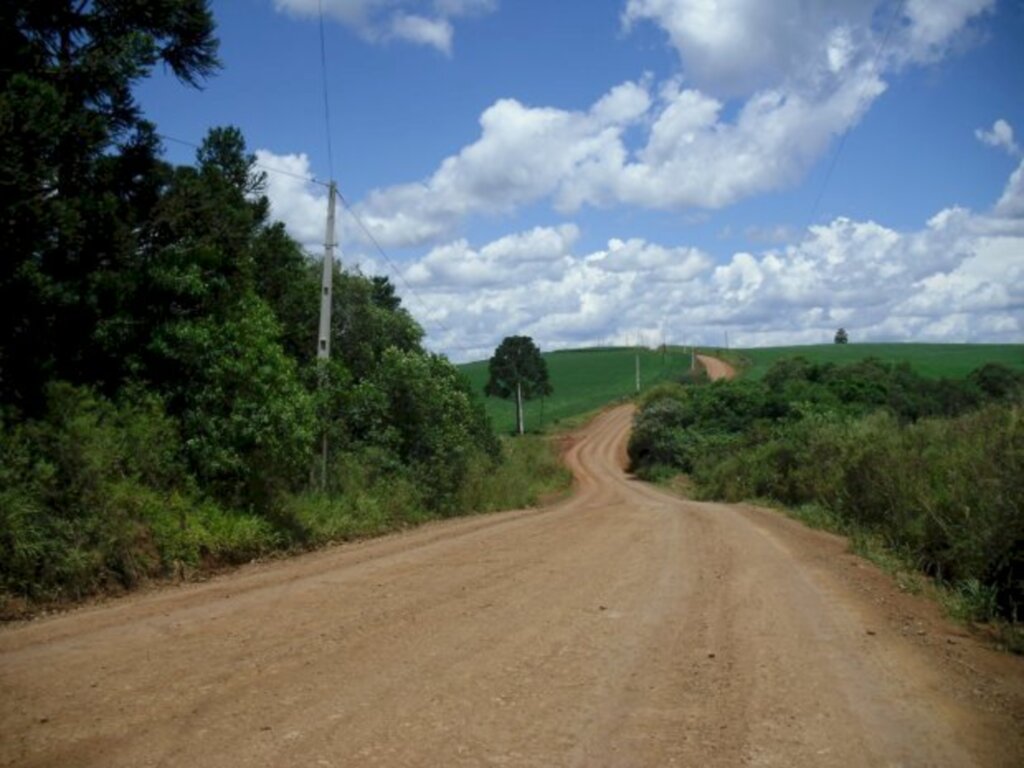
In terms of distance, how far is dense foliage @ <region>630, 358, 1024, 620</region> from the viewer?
1002cm

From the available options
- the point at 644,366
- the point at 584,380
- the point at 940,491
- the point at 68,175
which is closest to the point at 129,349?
the point at 68,175

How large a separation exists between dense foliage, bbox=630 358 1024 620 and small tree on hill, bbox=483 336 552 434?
2344cm

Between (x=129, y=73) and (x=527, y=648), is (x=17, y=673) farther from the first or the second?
(x=129, y=73)

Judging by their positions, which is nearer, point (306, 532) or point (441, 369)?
point (306, 532)

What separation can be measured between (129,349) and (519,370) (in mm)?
68239

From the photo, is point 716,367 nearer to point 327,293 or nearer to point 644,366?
point 644,366

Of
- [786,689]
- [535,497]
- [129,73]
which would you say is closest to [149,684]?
[786,689]

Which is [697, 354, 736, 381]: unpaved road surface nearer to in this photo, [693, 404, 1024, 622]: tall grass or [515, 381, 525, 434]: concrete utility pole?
[515, 381, 525, 434]: concrete utility pole

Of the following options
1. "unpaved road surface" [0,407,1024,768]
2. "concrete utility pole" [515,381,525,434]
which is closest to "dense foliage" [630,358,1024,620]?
"unpaved road surface" [0,407,1024,768]

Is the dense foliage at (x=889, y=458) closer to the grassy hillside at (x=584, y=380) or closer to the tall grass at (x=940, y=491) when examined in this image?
the tall grass at (x=940, y=491)

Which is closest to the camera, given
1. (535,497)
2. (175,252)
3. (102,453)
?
(102,453)

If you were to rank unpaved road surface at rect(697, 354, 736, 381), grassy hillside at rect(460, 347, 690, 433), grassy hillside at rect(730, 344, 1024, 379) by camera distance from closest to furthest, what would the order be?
grassy hillside at rect(730, 344, 1024, 379) → grassy hillside at rect(460, 347, 690, 433) → unpaved road surface at rect(697, 354, 736, 381)

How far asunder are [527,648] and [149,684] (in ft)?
9.62

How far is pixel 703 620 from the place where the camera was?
8.34 meters
